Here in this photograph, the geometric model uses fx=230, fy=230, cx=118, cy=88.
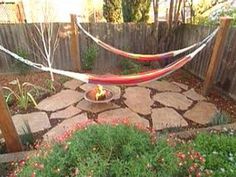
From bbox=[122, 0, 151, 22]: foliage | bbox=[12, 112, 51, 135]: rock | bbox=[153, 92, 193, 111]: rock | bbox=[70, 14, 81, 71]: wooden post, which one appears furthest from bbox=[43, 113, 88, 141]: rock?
bbox=[122, 0, 151, 22]: foliage

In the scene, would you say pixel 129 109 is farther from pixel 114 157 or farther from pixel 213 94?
pixel 114 157

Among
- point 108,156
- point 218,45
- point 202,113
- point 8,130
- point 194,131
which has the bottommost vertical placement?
point 202,113

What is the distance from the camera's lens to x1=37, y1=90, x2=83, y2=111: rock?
9.52 feet

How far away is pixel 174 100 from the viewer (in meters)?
3.13

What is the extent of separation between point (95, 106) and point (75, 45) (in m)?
1.39

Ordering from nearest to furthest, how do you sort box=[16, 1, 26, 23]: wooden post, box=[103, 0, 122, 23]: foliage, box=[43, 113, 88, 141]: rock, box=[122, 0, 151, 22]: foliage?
box=[43, 113, 88, 141]: rock, box=[122, 0, 151, 22]: foliage, box=[103, 0, 122, 23]: foliage, box=[16, 1, 26, 23]: wooden post

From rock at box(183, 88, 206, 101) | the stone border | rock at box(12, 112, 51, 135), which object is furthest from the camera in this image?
rock at box(183, 88, 206, 101)

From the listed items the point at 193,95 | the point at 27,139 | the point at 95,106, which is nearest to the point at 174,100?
the point at 193,95

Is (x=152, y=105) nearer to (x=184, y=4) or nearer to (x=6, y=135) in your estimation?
(x=6, y=135)

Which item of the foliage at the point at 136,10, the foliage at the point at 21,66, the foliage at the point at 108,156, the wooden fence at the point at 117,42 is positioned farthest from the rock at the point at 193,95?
the foliage at the point at 21,66

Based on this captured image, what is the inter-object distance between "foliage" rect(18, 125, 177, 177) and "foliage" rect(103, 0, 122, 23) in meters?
4.11

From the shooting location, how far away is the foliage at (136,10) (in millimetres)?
4570

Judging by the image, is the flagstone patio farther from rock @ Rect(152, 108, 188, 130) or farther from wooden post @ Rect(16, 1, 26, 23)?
wooden post @ Rect(16, 1, 26, 23)

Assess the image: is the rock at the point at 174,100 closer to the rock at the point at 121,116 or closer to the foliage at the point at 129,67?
the rock at the point at 121,116
